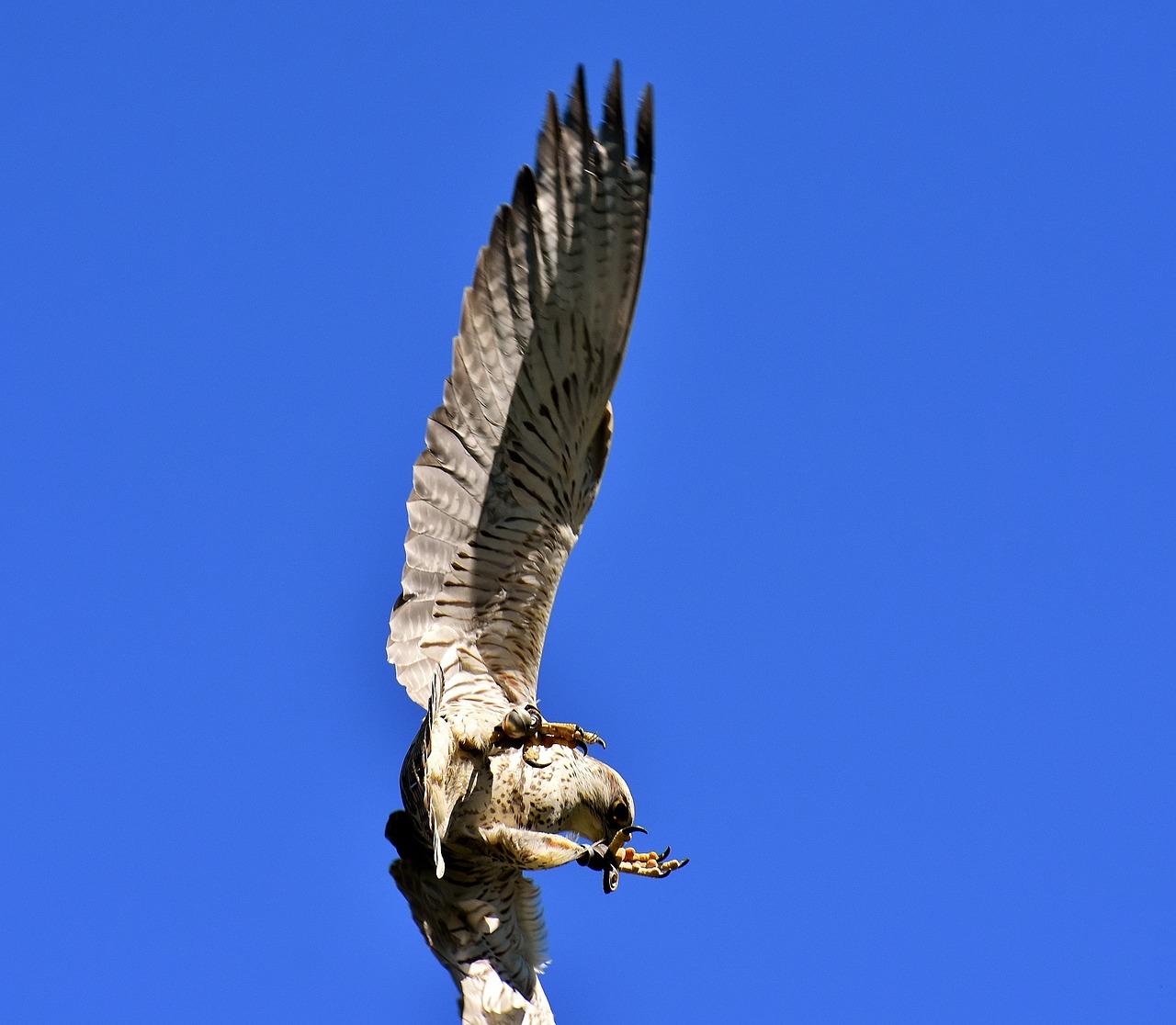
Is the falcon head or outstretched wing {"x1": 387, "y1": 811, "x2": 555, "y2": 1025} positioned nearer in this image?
outstretched wing {"x1": 387, "y1": 811, "x2": 555, "y2": 1025}

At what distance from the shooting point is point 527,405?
849 centimetres

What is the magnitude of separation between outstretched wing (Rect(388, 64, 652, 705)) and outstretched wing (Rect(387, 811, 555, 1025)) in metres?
0.84

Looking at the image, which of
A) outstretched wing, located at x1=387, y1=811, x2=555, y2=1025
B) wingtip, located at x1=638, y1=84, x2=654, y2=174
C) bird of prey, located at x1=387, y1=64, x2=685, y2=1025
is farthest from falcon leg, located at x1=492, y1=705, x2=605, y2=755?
wingtip, located at x1=638, y1=84, x2=654, y2=174

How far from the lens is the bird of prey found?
8266 mm

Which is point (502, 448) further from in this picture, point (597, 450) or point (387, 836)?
point (387, 836)

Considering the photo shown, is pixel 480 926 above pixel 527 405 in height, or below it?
below

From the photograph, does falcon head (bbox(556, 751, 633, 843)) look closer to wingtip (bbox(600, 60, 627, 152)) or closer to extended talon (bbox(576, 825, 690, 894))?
extended talon (bbox(576, 825, 690, 894))

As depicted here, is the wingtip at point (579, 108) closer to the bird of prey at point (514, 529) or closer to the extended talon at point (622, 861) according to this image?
the bird of prey at point (514, 529)

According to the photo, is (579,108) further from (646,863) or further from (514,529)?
(646,863)

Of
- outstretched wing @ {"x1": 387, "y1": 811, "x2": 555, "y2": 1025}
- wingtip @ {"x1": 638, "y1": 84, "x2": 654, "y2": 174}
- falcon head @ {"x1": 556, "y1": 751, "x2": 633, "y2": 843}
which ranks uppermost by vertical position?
wingtip @ {"x1": 638, "y1": 84, "x2": 654, "y2": 174}

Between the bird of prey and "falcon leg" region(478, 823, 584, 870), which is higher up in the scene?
the bird of prey

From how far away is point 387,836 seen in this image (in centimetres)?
852

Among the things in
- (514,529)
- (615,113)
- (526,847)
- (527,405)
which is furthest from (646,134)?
(526,847)

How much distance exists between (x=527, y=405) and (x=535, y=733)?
155cm
